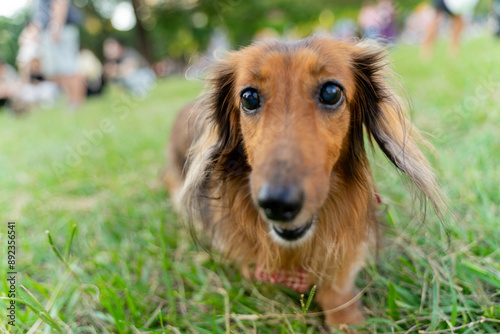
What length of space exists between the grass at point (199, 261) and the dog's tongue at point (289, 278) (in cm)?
10

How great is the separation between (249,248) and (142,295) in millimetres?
643

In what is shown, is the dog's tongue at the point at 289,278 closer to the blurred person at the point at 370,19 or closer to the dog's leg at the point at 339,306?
the dog's leg at the point at 339,306

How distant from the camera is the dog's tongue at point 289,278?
1775 mm

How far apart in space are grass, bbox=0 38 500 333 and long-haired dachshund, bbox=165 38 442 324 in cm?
17

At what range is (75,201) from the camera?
3.13 metres

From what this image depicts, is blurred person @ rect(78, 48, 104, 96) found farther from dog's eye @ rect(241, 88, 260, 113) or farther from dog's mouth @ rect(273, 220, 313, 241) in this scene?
dog's mouth @ rect(273, 220, 313, 241)

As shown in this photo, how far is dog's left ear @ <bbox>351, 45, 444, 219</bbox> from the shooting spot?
1647 millimetres

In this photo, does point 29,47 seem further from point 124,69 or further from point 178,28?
point 178,28

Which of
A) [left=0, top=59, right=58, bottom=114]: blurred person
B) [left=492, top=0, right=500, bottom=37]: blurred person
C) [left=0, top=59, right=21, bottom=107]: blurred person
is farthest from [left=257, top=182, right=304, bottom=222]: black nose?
[left=0, top=59, right=21, bottom=107]: blurred person

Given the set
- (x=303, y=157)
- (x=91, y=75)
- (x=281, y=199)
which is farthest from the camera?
(x=91, y=75)

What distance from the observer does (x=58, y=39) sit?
22.7 feet

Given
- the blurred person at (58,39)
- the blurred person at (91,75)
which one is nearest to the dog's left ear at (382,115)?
the blurred person at (58,39)

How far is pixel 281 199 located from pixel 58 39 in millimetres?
7536

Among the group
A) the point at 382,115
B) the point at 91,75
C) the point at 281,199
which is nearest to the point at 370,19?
the point at 382,115
